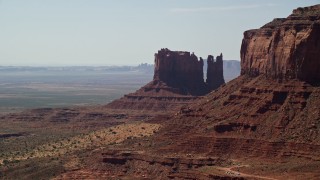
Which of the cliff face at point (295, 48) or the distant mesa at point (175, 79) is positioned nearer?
the cliff face at point (295, 48)

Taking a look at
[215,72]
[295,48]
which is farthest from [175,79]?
[295,48]

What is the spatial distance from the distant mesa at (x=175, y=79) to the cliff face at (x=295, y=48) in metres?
69.5

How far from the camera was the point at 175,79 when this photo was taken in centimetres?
17575

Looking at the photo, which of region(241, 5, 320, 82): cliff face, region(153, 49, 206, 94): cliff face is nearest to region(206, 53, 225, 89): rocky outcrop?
region(153, 49, 206, 94): cliff face

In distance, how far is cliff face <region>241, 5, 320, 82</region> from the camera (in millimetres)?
89438

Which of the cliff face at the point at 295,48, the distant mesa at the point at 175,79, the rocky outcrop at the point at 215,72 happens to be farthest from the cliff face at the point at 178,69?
the cliff face at the point at 295,48

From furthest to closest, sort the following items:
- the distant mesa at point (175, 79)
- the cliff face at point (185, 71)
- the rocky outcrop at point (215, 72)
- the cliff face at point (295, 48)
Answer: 1. the rocky outcrop at point (215, 72)
2. the cliff face at point (185, 71)
3. the distant mesa at point (175, 79)
4. the cliff face at point (295, 48)

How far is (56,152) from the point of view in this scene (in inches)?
4483

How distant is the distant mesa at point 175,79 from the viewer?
172125 millimetres

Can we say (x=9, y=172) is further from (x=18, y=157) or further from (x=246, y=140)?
(x=246, y=140)

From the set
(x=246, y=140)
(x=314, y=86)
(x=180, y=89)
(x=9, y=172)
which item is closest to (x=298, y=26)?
(x=314, y=86)

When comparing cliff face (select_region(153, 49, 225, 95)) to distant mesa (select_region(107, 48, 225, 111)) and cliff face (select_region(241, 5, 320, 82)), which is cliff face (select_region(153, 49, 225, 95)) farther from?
cliff face (select_region(241, 5, 320, 82))

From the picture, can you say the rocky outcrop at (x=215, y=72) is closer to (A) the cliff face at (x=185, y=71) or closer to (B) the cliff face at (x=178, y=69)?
(A) the cliff face at (x=185, y=71)

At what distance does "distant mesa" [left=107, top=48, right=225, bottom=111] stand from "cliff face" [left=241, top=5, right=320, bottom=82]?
2735 inches
